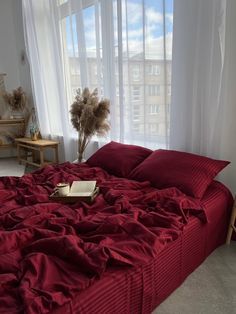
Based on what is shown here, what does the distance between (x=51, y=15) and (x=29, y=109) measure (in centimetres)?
166

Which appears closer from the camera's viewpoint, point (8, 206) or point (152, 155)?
point (8, 206)

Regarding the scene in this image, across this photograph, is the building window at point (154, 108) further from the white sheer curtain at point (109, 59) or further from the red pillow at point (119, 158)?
the red pillow at point (119, 158)

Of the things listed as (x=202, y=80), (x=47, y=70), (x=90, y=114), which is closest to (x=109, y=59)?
(x=90, y=114)

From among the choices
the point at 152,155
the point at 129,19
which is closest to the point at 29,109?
the point at 129,19

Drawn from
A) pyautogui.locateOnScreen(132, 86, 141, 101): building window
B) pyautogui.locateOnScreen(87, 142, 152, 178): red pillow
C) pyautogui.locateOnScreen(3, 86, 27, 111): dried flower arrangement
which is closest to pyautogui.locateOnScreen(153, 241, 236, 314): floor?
pyautogui.locateOnScreen(87, 142, 152, 178): red pillow

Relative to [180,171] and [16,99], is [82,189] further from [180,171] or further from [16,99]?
[16,99]

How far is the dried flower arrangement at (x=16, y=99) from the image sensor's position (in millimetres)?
4453

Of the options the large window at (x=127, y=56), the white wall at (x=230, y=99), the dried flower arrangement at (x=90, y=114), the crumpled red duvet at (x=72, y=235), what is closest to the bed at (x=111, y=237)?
the crumpled red duvet at (x=72, y=235)

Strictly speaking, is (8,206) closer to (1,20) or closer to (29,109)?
(29,109)

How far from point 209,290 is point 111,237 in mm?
710

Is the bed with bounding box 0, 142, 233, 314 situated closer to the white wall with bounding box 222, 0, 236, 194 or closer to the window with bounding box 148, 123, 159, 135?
the white wall with bounding box 222, 0, 236, 194

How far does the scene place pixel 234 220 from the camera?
76.9 inches

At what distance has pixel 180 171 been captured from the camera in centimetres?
201

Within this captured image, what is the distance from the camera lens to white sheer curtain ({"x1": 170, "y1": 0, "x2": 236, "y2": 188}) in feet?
6.73
